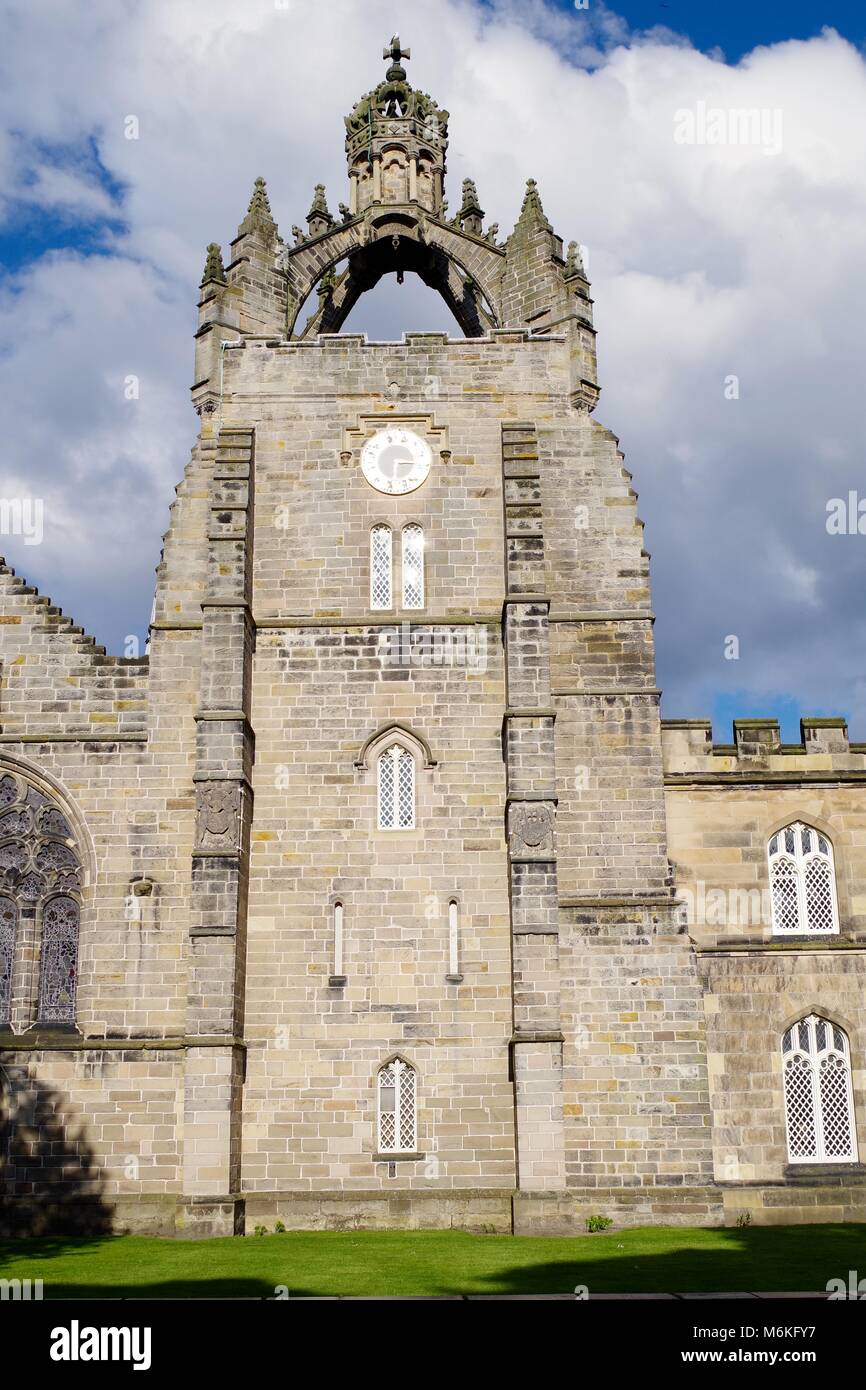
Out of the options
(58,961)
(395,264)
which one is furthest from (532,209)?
(58,961)

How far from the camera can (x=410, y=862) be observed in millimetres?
23500

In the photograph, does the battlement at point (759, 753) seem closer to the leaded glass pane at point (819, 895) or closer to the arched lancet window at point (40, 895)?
the leaded glass pane at point (819, 895)

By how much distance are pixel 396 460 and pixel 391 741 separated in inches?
215

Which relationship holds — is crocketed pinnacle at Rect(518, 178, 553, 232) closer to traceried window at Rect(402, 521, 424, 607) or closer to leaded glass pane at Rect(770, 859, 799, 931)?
traceried window at Rect(402, 521, 424, 607)

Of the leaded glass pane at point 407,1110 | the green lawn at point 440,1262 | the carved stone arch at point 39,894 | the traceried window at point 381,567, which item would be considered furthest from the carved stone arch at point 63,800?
the traceried window at point 381,567

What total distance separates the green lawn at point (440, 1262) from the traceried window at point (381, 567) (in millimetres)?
10725

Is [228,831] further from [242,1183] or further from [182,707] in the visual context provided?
[242,1183]

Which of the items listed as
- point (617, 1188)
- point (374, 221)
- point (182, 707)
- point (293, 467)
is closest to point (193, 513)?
point (293, 467)

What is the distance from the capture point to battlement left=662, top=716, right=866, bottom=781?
79.9 feet

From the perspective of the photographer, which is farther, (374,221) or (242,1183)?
(374,221)

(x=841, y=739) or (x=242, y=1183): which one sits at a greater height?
(x=841, y=739)

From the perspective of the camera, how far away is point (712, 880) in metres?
23.9

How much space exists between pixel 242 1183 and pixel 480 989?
4835 mm

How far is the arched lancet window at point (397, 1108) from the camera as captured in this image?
22188 mm
